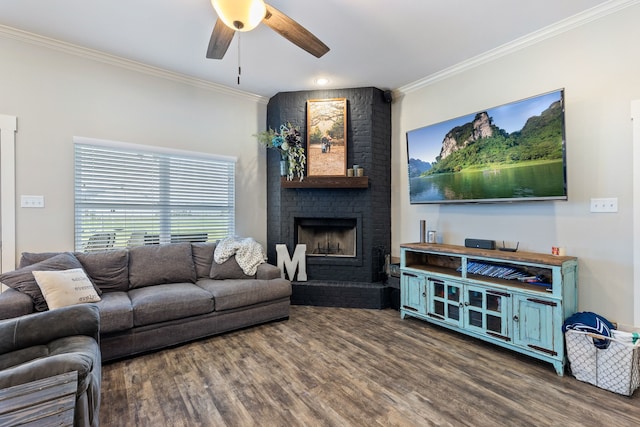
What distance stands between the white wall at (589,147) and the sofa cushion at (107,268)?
3.84 metres

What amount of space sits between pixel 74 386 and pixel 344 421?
1.36 meters

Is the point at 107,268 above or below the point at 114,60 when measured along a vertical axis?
below

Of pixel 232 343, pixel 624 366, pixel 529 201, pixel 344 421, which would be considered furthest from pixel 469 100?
pixel 232 343

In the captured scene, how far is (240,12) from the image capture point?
1807 mm

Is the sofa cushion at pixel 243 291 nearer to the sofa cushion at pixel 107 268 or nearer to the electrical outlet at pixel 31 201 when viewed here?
the sofa cushion at pixel 107 268

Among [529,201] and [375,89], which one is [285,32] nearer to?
[375,89]

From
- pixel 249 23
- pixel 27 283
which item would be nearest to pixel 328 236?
pixel 249 23

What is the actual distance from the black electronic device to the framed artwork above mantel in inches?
67.7

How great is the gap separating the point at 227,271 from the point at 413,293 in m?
2.15

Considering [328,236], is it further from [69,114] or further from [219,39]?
[69,114]

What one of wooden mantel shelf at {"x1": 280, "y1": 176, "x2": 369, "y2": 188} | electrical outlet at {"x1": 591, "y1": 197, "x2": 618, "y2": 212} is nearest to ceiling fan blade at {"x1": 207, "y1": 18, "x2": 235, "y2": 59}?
wooden mantel shelf at {"x1": 280, "y1": 176, "x2": 369, "y2": 188}

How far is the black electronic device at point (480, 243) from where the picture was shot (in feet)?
9.66

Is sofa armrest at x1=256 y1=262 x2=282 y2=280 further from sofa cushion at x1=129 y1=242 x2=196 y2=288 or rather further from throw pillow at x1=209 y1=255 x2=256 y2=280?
sofa cushion at x1=129 y1=242 x2=196 y2=288

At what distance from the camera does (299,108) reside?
4066 mm
